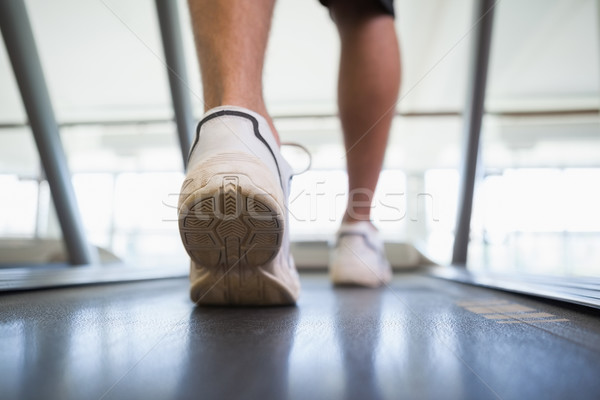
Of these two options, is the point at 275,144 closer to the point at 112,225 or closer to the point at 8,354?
the point at 8,354

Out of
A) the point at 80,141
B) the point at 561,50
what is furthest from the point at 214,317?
the point at 561,50

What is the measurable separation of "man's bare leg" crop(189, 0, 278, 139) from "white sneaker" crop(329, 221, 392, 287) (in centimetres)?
40

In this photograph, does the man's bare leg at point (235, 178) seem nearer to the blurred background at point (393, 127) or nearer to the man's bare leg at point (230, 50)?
the man's bare leg at point (230, 50)

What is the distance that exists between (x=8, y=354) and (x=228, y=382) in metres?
0.17

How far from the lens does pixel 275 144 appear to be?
54 centimetres

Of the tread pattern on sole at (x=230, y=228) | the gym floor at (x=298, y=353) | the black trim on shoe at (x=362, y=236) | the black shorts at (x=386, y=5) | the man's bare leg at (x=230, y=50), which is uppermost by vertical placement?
the black shorts at (x=386, y=5)

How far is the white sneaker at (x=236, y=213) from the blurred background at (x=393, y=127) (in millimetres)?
639

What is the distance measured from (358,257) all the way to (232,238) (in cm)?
46

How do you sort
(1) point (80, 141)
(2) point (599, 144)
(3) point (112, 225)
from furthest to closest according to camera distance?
(3) point (112, 225), (1) point (80, 141), (2) point (599, 144)

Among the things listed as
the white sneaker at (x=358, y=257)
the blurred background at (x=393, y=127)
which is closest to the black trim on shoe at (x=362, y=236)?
the white sneaker at (x=358, y=257)

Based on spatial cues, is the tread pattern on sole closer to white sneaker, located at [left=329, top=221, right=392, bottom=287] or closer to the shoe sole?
the shoe sole

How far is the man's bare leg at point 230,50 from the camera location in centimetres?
54

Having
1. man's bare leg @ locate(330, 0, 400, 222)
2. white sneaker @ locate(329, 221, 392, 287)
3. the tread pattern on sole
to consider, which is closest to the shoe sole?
Answer: the tread pattern on sole

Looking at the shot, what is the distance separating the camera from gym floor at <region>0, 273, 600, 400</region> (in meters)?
0.23
